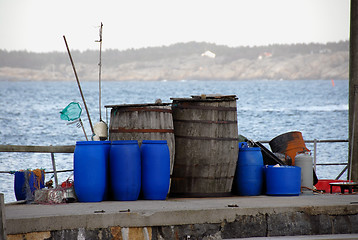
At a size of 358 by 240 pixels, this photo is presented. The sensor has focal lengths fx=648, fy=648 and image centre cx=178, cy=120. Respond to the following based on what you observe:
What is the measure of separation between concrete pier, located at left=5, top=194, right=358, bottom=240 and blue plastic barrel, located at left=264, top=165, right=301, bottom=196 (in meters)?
0.94

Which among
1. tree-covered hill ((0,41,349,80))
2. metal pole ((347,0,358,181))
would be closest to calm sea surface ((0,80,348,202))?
tree-covered hill ((0,41,349,80))

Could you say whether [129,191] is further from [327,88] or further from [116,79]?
[327,88]

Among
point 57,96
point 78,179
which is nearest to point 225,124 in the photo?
point 78,179

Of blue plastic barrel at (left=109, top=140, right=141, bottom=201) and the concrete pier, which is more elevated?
blue plastic barrel at (left=109, top=140, right=141, bottom=201)

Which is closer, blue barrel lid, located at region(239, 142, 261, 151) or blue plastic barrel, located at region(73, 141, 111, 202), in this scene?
blue plastic barrel, located at region(73, 141, 111, 202)

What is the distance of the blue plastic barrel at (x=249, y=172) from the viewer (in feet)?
22.4

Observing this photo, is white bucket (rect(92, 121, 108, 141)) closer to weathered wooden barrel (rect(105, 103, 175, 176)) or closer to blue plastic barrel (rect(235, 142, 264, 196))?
weathered wooden barrel (rect(105, 103, 175, 176))

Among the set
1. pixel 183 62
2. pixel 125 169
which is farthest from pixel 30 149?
pixel 183 62

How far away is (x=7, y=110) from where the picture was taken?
61.7m

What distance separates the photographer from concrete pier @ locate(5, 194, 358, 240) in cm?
469

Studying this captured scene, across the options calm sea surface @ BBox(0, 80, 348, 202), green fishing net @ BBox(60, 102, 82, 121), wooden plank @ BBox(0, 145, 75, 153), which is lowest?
calm sea surface @ BBox(0, 80, 348, 202)

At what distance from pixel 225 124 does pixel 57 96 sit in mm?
63766

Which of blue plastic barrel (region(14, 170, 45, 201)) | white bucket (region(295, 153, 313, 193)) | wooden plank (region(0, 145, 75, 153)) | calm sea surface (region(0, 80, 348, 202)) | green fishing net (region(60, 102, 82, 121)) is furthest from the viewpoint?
calm sea surface (region(0, 80, 348, 202))

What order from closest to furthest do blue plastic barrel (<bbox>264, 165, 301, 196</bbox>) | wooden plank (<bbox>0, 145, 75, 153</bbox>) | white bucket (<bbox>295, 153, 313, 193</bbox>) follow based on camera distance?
1. wooden plank (<bbox>0, 145, 75, 153</bbox>)
2. blue plastic barrel (<bbox>264, 165, 301, 196</bbox>)
3. white bucket (<bbox>295, 153, 313, 193</bbox>)
